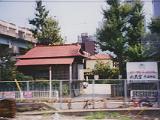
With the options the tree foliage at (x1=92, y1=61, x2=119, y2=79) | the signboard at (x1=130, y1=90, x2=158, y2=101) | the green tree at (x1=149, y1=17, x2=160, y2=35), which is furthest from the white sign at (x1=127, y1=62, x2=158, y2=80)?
the tree foliage at (x1=92, y1=61, x2=119, y2=79)

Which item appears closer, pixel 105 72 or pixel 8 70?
pixel 8 70

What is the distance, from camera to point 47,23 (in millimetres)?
49500

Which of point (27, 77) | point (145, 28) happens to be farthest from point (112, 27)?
point (27, 77)

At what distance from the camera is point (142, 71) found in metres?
29.2

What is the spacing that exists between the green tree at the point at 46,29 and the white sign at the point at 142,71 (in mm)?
20217

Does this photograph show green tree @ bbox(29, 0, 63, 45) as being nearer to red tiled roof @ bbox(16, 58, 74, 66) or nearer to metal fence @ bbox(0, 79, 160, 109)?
red tiled roof @ bbox(16, 58, 74, 66)

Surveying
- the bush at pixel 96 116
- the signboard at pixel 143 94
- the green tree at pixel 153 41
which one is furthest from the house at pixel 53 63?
the bush at pixel 96 116

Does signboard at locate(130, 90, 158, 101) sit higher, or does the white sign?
the white sign

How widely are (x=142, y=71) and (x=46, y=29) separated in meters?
21.8

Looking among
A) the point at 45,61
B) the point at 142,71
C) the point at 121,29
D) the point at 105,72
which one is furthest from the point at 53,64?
the point at 105,72

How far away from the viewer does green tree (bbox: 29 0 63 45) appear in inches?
1913

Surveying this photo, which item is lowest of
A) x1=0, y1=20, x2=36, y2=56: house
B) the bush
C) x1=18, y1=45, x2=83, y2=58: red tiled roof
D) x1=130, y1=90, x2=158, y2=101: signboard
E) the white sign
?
the bush

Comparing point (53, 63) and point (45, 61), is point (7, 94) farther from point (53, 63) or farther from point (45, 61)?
point (45, 61)

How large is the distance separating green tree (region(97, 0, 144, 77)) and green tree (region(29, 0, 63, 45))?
38.4ft
